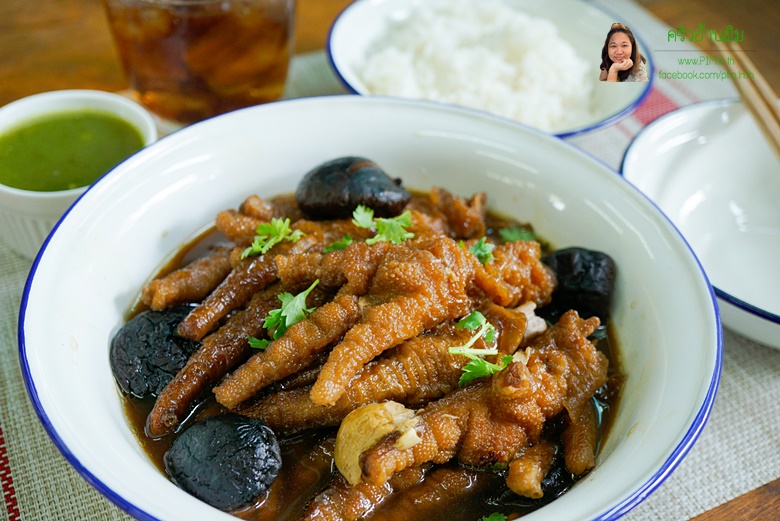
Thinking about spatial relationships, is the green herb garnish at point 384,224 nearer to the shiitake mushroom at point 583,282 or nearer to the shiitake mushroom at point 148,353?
the shiitake mushroom at point 583,282

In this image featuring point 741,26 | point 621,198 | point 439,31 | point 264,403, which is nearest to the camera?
point 264,403

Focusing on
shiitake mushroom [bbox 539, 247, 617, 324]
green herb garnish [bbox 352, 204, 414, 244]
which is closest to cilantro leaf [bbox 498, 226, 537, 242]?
shiitake mushroom [bbox 539, 247, 617, 324]

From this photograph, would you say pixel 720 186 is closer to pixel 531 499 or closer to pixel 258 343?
pixel 531 499

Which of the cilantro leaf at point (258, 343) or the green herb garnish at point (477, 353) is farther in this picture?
the cilantro leaf at point (258, 343)

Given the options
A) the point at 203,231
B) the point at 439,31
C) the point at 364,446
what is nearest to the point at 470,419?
the point at 364,446

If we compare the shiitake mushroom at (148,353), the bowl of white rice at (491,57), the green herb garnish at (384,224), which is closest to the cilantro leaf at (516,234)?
the green herb garnish at (384,224)

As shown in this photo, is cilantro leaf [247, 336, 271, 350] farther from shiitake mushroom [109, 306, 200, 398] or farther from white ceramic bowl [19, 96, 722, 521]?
white ceramic bowl [19, 96, 722, 521]

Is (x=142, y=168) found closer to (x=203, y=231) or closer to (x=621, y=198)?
(x=203, y=231)
